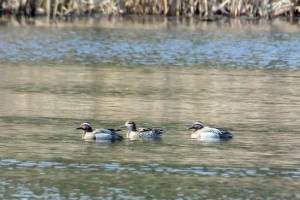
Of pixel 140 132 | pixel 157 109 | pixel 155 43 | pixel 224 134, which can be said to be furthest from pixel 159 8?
pixel 224 134

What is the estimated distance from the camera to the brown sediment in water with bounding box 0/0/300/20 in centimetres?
5228

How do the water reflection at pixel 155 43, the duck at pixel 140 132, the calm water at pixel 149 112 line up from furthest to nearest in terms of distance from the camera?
the water reflection at pixel 155 43
the duck at pixel 140 132
the calm water at pixel 149 112

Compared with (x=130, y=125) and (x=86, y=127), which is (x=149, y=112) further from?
(x=86, y=127)

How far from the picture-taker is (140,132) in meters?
21.7

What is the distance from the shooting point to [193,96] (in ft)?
91.5

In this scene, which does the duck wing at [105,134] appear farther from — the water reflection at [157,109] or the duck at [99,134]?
the water reflection at [157,109]

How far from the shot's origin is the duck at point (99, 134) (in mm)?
21406

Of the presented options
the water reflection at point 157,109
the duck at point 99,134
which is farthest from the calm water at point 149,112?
the duck at point 99,134

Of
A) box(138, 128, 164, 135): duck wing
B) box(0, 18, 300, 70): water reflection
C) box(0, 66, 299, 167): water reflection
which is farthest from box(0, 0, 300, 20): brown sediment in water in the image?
box(138, 128, 164, 135): duck wing

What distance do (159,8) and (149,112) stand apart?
2827 cm

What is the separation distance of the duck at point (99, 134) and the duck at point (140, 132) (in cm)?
26

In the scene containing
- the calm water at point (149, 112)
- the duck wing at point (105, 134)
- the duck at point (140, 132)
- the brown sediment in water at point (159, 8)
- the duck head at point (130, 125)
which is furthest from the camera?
the brown sediment in water at point (159, 8)

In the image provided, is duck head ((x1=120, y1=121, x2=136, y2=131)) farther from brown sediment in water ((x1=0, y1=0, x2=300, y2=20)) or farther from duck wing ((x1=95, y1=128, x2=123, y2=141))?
brown sediment in water ((x1=0, y1=0, x2=300, y2=20))

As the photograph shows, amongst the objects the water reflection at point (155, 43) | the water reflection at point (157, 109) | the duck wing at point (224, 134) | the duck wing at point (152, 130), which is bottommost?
the water reflection at point (155, 43)
